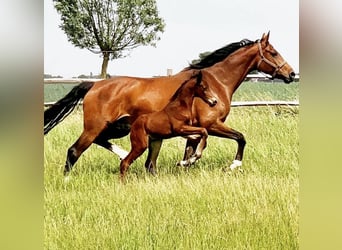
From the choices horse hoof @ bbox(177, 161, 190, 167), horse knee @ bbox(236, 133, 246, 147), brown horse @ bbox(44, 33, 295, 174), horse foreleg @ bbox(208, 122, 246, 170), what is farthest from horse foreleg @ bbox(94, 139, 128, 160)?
horse knee @ bbox(236, 133, 246, 147)

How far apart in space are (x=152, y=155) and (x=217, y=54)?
1.69 ft

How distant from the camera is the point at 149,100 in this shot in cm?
241

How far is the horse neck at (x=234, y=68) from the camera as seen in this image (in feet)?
7.97

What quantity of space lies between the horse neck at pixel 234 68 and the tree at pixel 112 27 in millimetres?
303

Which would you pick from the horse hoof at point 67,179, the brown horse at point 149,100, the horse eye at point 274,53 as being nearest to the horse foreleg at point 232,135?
the brown horse at point 149,100

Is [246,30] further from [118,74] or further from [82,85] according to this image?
[82,85]

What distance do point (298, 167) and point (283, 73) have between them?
1.32 feet

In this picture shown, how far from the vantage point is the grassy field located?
237cm

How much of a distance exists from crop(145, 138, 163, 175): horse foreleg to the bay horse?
13mm

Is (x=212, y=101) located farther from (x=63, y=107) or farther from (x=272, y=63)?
(x=63, y=107)

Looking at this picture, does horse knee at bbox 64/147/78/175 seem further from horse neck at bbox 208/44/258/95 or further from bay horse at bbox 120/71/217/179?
horse neck at bbox 208/44/258/95

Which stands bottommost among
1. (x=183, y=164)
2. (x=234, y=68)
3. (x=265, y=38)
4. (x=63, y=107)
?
(x=183, y=164)

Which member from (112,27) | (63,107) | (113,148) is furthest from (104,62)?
(113,148)

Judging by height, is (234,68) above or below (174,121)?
above
